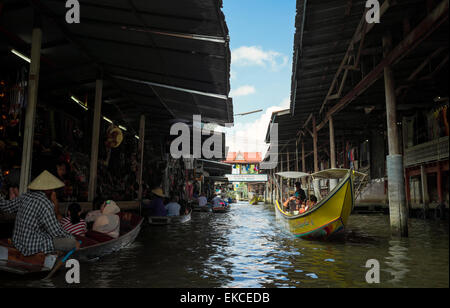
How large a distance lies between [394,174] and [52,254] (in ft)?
26.8

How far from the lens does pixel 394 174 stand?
9.20 m

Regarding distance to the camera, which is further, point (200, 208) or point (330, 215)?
point (200, 208)

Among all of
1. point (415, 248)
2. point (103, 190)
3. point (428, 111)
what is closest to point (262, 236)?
point (415, 248)

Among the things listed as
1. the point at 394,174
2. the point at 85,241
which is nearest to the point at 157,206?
the point at 85,241

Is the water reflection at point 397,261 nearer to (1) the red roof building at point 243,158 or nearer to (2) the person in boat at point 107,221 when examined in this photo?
(2) the person in boat at point 107,221

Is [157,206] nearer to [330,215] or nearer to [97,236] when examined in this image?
[97,236]

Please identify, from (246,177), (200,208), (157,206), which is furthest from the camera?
(246,177)

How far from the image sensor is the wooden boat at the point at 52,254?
15.9 feet

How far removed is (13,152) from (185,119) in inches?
276

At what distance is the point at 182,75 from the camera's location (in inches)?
361

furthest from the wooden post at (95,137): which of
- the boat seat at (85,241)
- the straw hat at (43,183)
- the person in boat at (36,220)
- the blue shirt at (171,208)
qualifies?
the blue shirt at (171,208)

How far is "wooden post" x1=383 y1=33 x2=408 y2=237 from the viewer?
907cm

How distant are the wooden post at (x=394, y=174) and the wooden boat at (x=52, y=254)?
268 inches

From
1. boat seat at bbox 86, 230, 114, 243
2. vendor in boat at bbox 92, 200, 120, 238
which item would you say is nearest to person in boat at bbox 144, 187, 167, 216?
vendor in boat at bbox 92, 200, 120, 238
